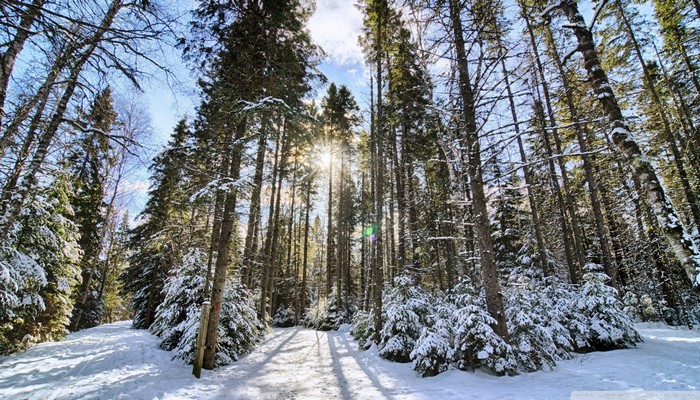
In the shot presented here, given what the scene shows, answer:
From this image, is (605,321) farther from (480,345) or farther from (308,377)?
(308,377)

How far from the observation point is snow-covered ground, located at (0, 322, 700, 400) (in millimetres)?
4863

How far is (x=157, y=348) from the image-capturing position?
8.43 meters

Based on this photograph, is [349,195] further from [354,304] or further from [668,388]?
[668,388]

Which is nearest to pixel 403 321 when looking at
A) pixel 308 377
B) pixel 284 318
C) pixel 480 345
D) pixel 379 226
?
pixel 480 345

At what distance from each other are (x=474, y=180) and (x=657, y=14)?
1272 centimetres

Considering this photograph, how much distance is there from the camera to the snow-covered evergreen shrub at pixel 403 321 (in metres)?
7.86

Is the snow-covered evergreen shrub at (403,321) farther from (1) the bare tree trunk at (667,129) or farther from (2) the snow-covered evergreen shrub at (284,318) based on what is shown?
(2) the snow-covered evergreen shrub at (284,318)

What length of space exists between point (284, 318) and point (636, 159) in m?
22.9

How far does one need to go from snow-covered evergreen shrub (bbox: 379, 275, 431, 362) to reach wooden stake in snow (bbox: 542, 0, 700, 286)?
18.2 feet

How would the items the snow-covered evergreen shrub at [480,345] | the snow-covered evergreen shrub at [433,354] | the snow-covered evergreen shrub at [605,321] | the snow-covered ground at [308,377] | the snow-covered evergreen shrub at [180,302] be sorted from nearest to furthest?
the snow-covered ground at [308,377] < the snow-covered evergreen shrub at [480,345] < the snow-covered evergreen shrub at [433,354] < the snow-covered evergreen shrub at [605,321] < the snow-covered evergreen shrub at [180,302]

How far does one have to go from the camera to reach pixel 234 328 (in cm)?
817

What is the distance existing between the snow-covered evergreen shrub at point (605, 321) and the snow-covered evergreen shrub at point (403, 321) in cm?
425

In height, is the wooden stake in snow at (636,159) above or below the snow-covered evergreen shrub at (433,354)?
above

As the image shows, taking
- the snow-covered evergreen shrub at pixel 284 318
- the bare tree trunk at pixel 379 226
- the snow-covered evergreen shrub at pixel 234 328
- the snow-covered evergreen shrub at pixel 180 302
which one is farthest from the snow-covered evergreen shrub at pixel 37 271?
the snow-covered evergreen shrub at pixel 284 318
